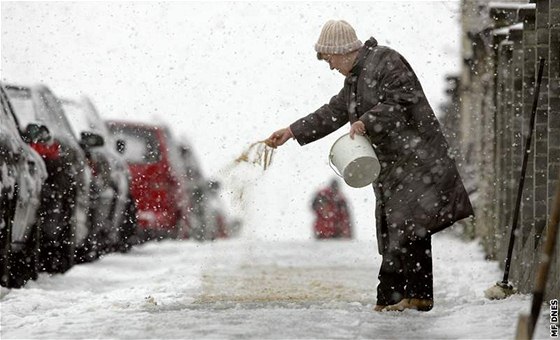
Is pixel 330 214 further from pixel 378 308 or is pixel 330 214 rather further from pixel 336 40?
pixel 336 40

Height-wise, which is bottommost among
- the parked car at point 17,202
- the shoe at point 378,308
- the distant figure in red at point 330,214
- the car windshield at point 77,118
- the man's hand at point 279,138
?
the distant figure in red at point 330,214

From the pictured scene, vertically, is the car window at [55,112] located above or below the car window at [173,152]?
above

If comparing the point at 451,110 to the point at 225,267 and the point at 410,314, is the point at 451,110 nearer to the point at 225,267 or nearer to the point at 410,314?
the point at 225,267

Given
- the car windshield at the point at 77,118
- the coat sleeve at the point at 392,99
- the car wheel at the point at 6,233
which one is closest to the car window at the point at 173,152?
the car windshield at the point at 77,118

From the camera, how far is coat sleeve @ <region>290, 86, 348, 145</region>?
9891 millimetres

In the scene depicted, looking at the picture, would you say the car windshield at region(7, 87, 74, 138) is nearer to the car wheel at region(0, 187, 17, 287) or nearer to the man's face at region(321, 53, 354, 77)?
the car wheel at region(0, 187, 17, 287)

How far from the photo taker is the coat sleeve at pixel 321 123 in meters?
9.89

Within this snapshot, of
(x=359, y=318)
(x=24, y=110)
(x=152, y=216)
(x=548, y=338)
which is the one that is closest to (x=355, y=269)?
(x=24, y=110)

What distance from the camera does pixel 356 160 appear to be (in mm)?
9117

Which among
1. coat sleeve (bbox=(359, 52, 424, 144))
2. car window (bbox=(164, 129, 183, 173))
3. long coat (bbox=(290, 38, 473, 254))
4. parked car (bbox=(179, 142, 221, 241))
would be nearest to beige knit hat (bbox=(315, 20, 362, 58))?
long coat (bbox=(290, 38, 473, 254))

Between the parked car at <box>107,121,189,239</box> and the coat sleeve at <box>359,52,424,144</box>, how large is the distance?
11.0 meters

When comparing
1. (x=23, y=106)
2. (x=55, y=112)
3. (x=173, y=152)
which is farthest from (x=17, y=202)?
(x=173, y=152)

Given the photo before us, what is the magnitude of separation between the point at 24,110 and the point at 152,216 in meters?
7.70

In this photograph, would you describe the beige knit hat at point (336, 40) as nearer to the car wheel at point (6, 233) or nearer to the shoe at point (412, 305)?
the shoe at point (412, 305)
